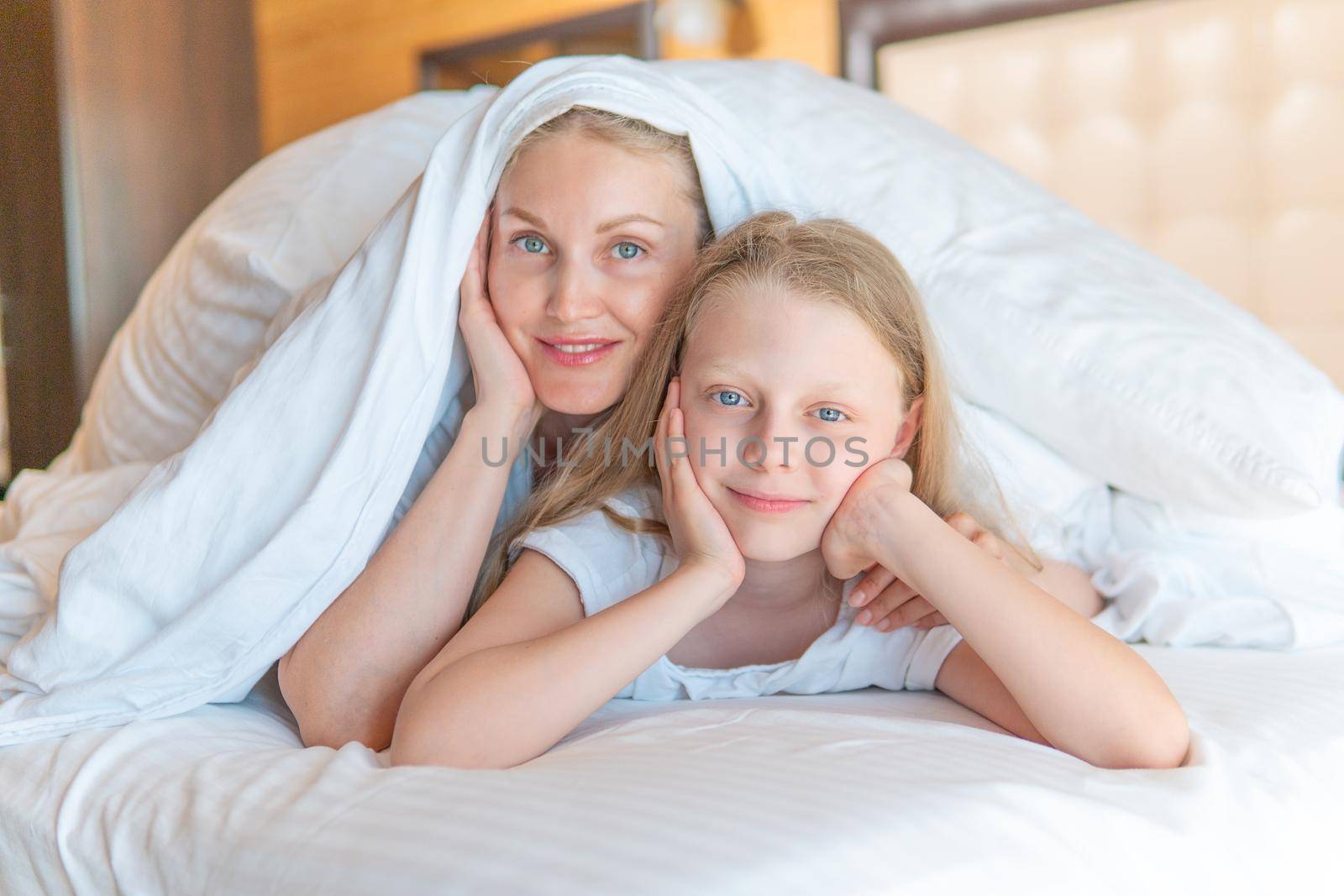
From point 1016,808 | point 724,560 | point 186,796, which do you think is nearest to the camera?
point 1016,808

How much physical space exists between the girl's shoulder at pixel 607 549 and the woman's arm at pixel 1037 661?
0.22 metres

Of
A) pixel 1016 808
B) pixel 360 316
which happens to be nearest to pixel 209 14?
pixel 360 316

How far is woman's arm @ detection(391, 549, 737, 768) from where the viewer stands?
74cm

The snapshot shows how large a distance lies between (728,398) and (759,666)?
0.23m

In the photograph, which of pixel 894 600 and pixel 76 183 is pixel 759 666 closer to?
pixel 894 600

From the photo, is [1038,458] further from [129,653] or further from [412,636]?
[129,653]

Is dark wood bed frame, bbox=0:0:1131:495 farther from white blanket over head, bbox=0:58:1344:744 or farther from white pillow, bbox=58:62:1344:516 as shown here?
white blanket over head, bbox=0:58:1344:744

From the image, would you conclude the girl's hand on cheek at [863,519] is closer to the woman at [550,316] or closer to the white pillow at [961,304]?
the woman at [550,316]

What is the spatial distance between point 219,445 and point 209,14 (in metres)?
1.51

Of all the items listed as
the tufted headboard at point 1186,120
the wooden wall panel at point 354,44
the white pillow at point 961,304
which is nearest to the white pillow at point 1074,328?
the white pillow at point 961,304

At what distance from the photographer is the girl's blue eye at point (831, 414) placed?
35.3 inches

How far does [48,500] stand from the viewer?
1203 millimetres

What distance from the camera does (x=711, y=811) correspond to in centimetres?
55

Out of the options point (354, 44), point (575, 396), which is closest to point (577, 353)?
point (575, 396)
